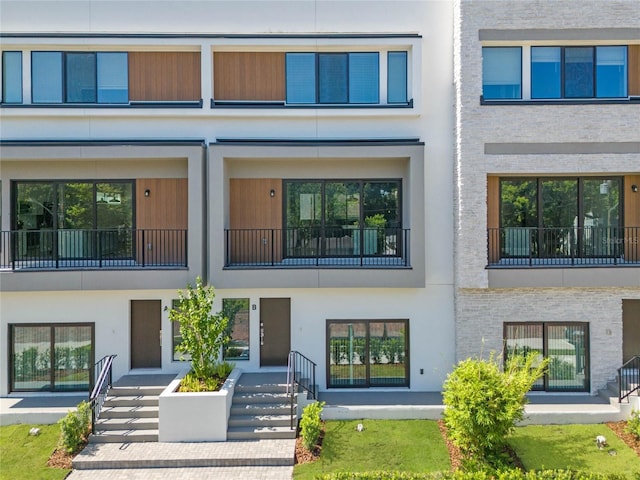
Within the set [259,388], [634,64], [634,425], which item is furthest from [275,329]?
[634,64]

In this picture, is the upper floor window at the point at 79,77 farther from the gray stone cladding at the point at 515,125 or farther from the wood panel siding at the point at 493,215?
the wood panel siding at the point at 493,215

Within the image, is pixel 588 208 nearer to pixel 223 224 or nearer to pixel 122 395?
pixel 223 224

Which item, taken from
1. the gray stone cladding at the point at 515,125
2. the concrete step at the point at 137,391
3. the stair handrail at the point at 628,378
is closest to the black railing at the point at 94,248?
the concrete step at the point at 137,391

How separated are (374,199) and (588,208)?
597cm

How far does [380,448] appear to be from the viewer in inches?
369

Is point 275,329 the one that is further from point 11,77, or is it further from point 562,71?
point 562,71

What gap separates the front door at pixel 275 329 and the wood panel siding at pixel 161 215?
285 centimetres

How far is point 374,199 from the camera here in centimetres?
1249

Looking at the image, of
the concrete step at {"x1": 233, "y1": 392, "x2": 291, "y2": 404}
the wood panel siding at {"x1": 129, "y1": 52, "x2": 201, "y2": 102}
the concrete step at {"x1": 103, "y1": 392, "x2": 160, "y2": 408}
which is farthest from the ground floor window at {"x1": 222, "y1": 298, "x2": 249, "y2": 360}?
the wood panel siding at {"x1": 129, "y1": 52, "x2": 201, "y2": 102}

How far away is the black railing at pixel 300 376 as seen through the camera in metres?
10.6

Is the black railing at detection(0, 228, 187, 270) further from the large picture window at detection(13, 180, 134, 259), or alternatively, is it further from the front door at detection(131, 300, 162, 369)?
the front door at detection(131, 300, 162, 369)

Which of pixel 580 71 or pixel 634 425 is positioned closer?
pixel 634 425

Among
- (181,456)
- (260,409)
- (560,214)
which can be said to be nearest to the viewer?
(181,456)

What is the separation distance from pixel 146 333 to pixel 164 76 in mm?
7261
